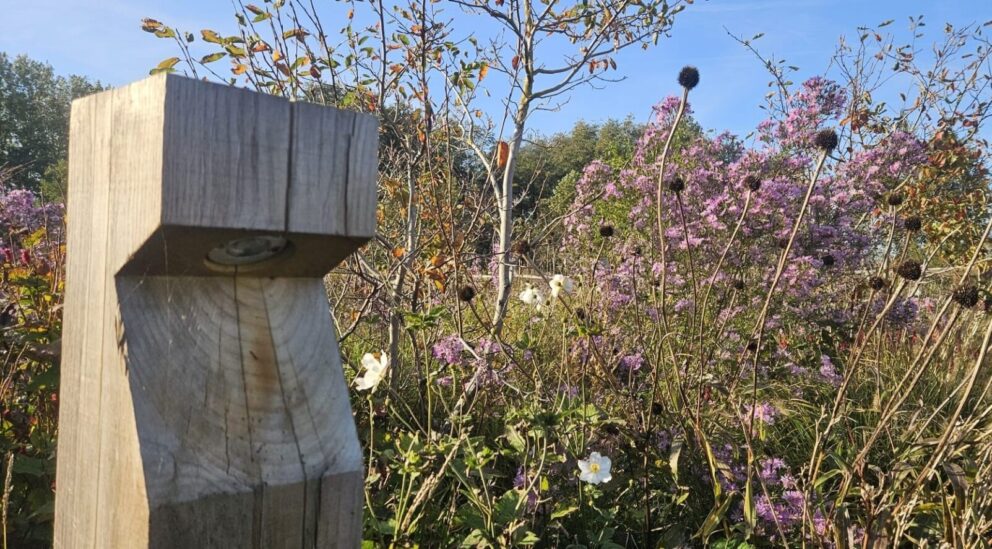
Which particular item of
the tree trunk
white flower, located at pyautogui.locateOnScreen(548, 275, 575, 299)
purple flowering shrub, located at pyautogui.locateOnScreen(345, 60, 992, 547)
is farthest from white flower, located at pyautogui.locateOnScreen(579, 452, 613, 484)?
the tree trunk

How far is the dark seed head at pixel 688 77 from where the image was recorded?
2.15m

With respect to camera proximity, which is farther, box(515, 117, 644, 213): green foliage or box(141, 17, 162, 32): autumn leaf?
box(515, 117, 644, 213): green foliage

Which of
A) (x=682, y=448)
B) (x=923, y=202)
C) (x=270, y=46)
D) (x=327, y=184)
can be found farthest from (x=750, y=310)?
(x=327, y=184)

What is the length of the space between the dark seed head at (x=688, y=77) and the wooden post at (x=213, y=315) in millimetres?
1662

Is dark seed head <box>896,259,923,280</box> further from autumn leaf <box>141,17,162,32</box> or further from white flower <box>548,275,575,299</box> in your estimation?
autumn leaf <box>141,17,162,32</box>

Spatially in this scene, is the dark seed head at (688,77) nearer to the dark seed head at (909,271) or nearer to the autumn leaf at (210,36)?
A: the dark seed head at (909,271)

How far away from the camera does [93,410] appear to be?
750 millimetres

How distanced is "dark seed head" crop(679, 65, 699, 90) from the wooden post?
5.45 ft

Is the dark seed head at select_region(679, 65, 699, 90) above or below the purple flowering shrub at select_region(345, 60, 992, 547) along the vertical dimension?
above

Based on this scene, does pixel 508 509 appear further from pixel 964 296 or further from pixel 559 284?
pixel 964 296

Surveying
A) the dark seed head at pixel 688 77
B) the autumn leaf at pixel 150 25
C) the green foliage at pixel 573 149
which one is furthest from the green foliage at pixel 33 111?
the dark seed head at pixel 688 77

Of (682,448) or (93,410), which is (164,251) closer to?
(93,410)

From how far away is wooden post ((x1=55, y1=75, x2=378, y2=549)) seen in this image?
644 millimetres

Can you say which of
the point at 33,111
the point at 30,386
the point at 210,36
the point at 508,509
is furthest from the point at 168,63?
the point at 33,111
